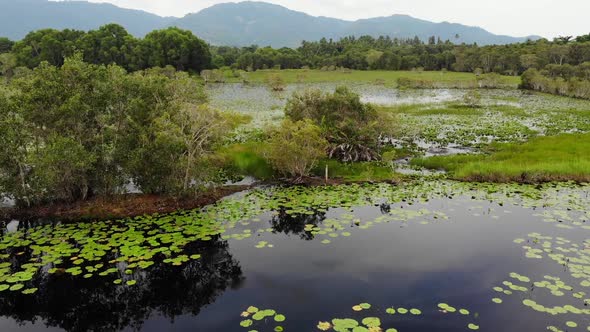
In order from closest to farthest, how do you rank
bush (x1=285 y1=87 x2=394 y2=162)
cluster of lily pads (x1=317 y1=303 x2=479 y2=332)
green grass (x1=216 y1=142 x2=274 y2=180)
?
cluster of lily pads (x1=317 y1=303 x2=479 y2=332) < green grass (x1=216 y1=142 x2=274 y2=180) < bush (x1=285 y1=87 x2=394 y2=162)

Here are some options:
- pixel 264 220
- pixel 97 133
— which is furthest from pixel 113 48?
pixel 264 220

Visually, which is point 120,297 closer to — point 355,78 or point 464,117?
point 464,117

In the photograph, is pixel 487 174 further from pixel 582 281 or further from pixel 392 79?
pixel 392 79

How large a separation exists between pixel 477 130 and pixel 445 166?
1854 cm

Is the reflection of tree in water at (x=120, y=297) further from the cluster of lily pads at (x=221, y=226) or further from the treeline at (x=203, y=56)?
the treeline at (x=203, y=56)

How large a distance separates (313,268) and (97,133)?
565 inches

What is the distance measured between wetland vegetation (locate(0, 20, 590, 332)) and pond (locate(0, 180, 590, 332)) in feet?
0.25

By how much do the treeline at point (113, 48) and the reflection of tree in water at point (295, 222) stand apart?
341ft

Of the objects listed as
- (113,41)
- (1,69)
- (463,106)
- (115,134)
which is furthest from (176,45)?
(115,134)

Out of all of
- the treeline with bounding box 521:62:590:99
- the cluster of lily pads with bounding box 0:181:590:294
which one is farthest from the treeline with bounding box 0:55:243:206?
the treeline with bounding box 521:62:590:99

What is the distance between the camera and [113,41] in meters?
119

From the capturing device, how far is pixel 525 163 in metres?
30.7

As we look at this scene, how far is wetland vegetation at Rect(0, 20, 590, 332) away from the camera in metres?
14.5

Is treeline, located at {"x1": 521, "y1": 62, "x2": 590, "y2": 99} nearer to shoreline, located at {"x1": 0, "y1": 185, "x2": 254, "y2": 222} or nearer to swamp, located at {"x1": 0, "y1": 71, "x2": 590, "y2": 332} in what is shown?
swamp, located at {"x1": 0, "y1": 71, "x2": 590, "y2": 332}
